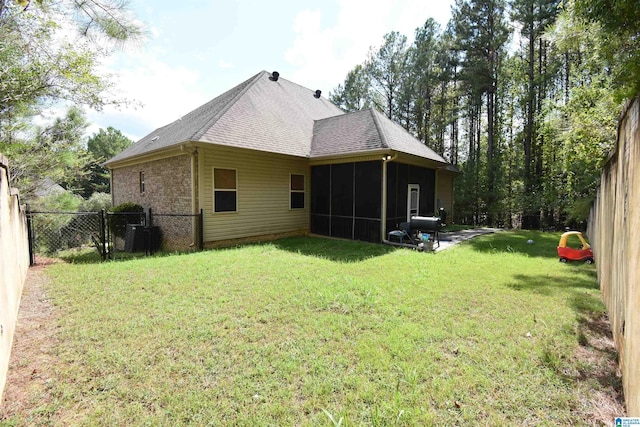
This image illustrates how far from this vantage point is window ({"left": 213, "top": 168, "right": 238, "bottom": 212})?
9336 mm

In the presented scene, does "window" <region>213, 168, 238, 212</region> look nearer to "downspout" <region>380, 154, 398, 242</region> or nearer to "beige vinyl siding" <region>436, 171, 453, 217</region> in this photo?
"downspout" <region>380, 154, 398, 242</region>

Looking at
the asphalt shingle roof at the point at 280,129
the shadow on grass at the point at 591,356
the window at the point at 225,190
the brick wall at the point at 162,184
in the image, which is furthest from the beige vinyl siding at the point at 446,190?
the brick wall at the point at 162,184

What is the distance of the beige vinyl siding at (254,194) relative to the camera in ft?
30.0

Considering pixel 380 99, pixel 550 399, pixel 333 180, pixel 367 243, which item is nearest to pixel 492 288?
pixel 550 399

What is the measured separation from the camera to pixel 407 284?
5.36 m

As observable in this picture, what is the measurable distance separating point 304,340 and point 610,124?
10.6m

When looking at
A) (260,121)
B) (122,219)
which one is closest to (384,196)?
(260,121)

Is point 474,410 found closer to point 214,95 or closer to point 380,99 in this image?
point 214,95

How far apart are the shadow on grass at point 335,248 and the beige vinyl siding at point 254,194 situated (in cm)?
98

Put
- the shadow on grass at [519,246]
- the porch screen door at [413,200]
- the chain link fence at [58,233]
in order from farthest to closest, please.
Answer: the chain link fence at [58,233] < the porch screen door at [413,200] < the shadow on grass at [519,246]

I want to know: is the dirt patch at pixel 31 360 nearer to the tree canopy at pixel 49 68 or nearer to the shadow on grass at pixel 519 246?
the tree canopy at pixel 49 68

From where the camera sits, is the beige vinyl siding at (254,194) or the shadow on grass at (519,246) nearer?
the shadow on grass at (519,246)

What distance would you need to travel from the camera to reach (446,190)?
16.5 metres

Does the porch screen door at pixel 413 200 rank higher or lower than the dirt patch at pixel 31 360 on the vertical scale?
higher
